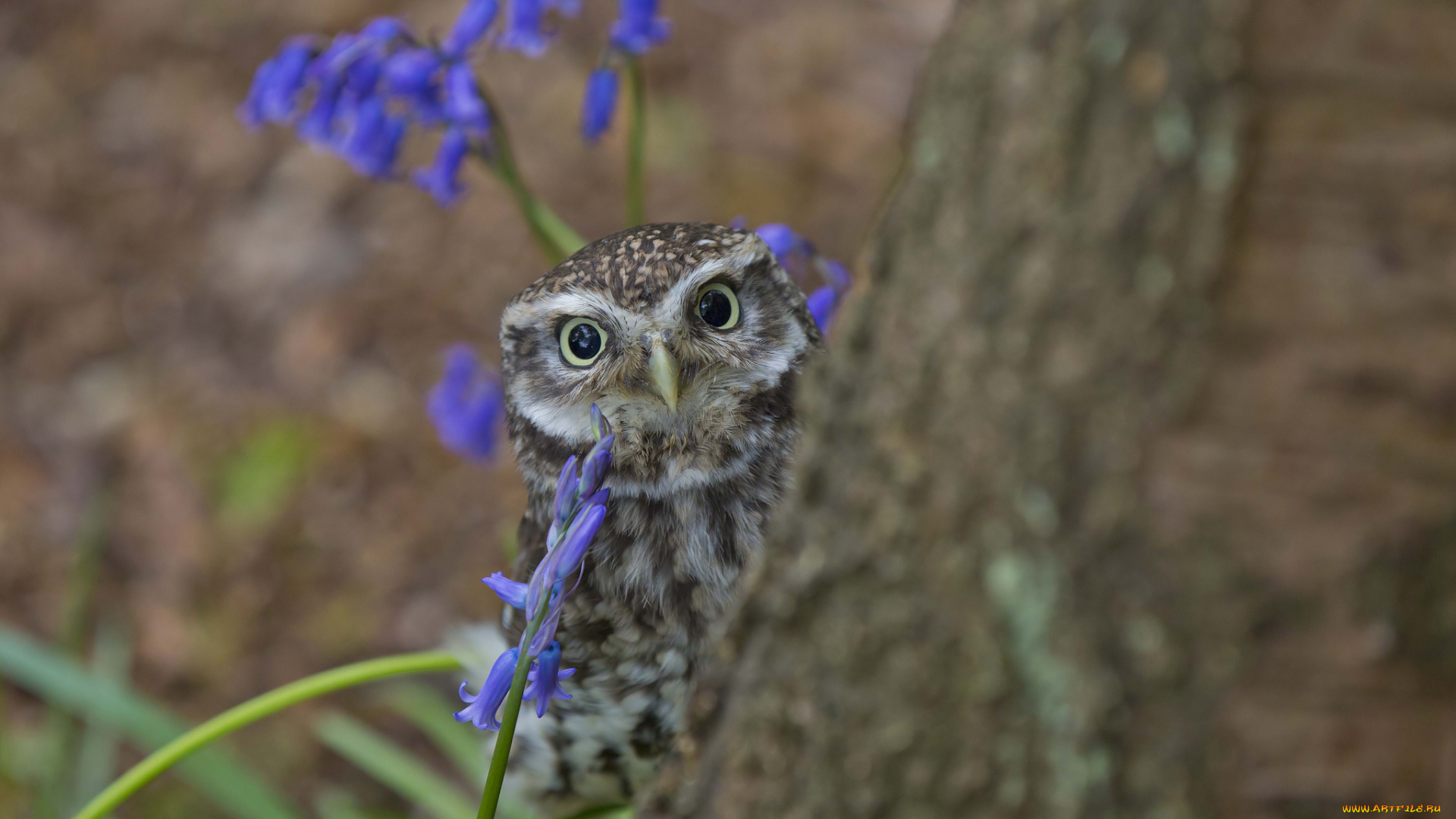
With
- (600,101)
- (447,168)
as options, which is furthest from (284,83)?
(600,101)

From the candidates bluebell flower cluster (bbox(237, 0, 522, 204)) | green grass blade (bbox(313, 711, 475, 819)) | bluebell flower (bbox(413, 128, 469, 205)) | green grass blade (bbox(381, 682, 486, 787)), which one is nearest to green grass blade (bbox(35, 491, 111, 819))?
green grass blade (bbox(313, 711, 475, 819))

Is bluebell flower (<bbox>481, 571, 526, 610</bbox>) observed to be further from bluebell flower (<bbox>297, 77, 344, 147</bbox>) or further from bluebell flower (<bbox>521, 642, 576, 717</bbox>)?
bluebell flower (<bbox>297, 77, 344, 147</bbox>)

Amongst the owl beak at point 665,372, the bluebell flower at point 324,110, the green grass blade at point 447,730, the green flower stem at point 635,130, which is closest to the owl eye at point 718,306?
the owl beak at point 665,372

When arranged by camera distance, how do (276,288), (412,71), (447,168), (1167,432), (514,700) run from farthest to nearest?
(276,288), (447,168), (412,71), (514,700), (1167,432)

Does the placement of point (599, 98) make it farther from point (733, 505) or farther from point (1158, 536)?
point (1158, 536)

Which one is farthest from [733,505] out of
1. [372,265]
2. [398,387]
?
[372,265]

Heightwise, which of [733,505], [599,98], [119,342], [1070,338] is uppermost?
[119,342]

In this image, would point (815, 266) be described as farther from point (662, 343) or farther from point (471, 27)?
point (471, 27)
